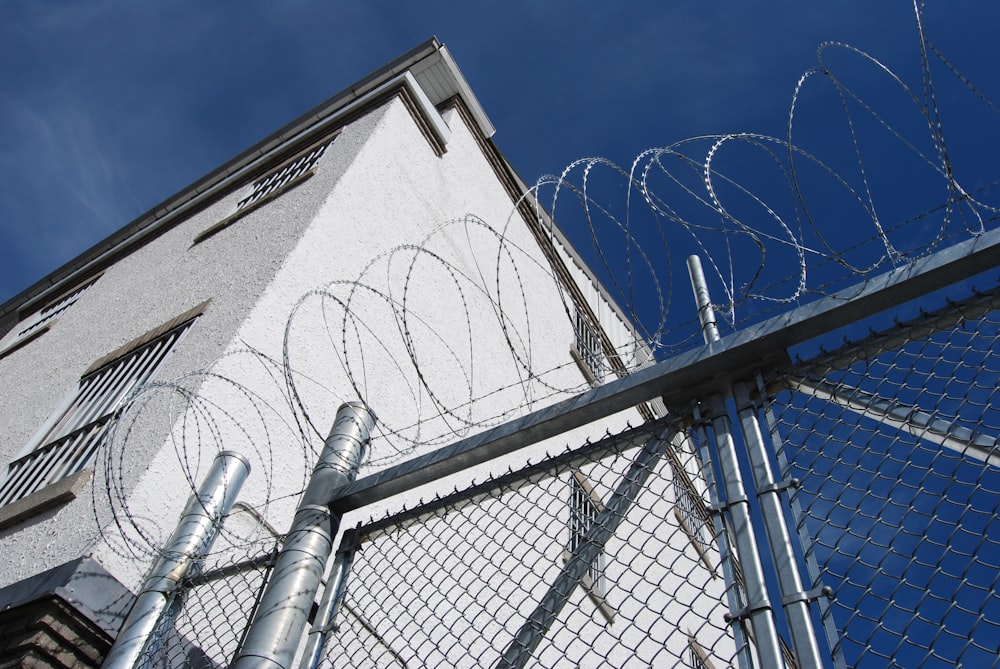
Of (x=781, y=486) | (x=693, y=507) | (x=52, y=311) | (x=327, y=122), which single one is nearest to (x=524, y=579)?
(x=693, y=507)

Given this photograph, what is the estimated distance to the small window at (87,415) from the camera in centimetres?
565

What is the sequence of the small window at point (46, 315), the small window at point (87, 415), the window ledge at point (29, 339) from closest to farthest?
the small window at point (87, 415), the window ledge at point (29, 339), the small window at point (46, 315)

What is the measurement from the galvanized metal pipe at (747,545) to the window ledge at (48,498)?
3.99 metres

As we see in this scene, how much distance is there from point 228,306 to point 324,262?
2.75ft

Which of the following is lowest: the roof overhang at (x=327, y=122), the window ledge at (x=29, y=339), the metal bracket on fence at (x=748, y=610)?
the metal bracket on fence at (x=748, y=610)

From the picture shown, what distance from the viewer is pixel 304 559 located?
2498 mm

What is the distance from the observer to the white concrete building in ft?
13.1

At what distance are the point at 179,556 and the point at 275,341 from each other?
2767 millimetres

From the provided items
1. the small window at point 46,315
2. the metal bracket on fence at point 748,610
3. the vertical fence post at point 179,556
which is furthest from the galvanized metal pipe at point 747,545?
the small window at point 46,315

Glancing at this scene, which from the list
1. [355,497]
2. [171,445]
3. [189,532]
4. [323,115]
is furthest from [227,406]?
[323,115]

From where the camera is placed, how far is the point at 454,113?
416 inches


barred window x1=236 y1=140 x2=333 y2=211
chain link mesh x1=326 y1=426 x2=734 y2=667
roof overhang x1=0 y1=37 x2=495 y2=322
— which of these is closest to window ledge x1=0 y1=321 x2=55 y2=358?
roof overhang x1=0 y1=37 x2=495 y2=322

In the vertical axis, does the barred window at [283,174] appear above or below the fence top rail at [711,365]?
above

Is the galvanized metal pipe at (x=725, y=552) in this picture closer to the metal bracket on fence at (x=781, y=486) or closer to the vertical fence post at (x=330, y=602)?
the metal bracket on fence at (x=781, y=486)
